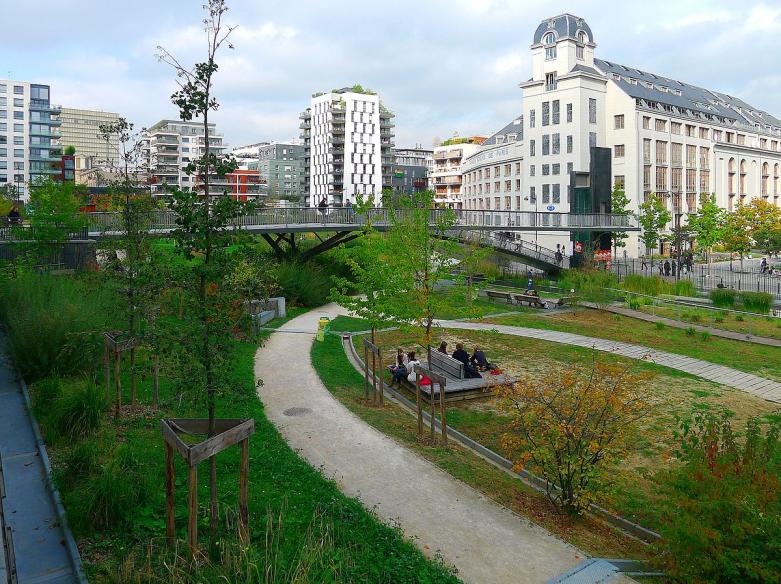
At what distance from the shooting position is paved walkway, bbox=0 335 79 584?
779cm

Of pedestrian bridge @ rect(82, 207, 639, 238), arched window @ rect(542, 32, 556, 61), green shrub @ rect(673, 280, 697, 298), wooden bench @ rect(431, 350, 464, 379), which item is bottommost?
wooden bench @ rect(431, 350, 464, 379)

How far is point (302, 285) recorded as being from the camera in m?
31.9

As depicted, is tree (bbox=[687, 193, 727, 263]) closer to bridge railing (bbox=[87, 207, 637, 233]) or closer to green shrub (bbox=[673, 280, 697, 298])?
bridge railing (bbox=[87, 207, 637, 233])

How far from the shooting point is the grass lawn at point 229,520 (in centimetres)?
747

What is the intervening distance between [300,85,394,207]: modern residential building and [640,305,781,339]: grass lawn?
9476cm

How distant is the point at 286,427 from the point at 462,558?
5.96m

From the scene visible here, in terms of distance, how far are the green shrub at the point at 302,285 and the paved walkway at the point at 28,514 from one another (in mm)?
18250

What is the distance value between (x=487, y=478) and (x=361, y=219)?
2618cm

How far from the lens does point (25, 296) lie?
17.2m

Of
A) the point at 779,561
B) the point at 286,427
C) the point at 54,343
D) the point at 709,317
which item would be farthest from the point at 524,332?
the point at 779,561

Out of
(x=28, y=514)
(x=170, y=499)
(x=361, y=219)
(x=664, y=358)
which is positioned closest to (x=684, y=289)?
(x=664, y=358)

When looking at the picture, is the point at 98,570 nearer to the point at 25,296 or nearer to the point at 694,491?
the point at 694,491

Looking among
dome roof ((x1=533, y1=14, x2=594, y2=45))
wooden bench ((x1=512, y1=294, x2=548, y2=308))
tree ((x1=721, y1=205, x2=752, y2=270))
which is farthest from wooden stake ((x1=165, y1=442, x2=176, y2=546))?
dome roof ((x1=533, y1=14, x2=594, y2=45))

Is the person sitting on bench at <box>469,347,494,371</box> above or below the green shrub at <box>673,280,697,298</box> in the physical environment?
below
